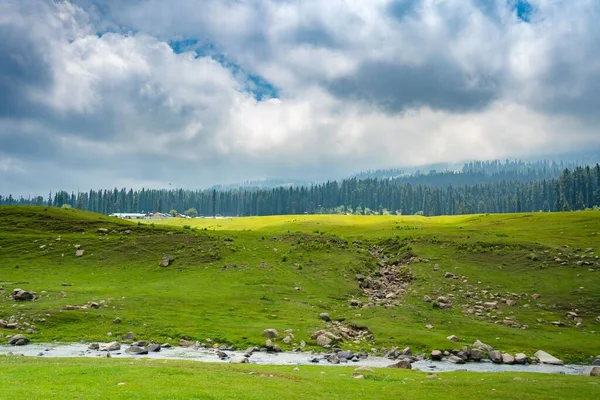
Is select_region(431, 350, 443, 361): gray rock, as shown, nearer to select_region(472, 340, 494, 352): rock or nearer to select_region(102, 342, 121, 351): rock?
select_region(472, 340, 494, 352): rock

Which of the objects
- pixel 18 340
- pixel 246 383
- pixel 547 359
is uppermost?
pixel 246 383

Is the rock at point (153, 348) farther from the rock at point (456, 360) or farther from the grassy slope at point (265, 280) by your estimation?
the rock at point (456, 360)

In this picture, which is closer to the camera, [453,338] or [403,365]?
[403,365]

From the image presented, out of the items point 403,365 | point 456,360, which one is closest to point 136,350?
point 403,365

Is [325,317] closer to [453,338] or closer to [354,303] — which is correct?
[354,303]

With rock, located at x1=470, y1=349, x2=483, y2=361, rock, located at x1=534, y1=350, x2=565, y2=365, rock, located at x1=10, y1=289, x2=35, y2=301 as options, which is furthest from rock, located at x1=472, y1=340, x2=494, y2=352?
rock, located at x1=10, y1=289, x2=35, y2=301

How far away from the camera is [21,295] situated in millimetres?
45000

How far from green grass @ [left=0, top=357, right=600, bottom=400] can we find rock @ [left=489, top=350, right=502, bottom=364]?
650 centimetres

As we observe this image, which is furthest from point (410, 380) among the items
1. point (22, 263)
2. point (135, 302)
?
point (22, 263)

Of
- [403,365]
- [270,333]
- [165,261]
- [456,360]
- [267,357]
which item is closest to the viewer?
[403,365]

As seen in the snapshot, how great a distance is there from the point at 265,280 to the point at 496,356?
1133 inches

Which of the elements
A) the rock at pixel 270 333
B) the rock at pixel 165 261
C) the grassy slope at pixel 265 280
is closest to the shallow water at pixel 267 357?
the grassy slope at pixel 265 280

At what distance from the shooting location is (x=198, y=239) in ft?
239

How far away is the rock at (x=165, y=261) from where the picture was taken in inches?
2484
